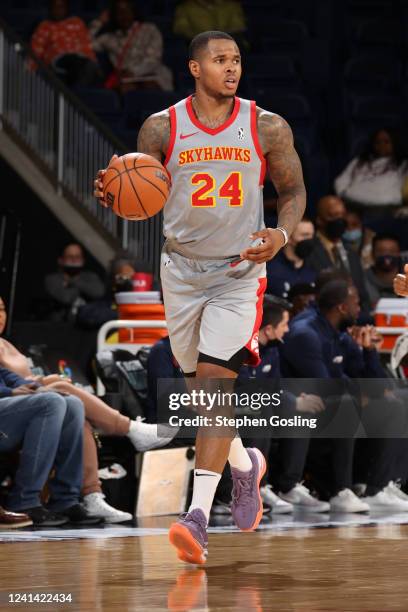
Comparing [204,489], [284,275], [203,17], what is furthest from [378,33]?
[204,489]

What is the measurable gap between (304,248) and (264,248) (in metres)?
4.90

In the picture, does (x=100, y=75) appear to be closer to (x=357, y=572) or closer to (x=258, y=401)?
(x=258, y=401)

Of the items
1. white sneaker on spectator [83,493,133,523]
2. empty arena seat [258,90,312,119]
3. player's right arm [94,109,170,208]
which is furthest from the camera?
empty arena seat [258,90,312,119]

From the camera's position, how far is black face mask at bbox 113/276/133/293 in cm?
1038

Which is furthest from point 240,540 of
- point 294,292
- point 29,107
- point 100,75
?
point 100,75

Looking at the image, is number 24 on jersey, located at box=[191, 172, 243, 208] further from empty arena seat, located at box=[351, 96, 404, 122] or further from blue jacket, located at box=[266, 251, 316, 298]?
empty arena seat, located at box=[351, 96, 404, 122]

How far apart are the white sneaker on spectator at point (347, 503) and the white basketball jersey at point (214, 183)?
3.13 meters

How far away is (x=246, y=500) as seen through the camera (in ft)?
19.3

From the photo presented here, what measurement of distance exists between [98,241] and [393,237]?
2.61m

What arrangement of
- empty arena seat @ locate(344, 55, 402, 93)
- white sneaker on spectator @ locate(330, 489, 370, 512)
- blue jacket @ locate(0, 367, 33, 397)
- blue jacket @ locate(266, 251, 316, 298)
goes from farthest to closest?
empty arena seat @ locate(344, 55, 402, 93), blue jacket @ locate(266, 251, 316, 298), white sneaker on spectator @ locate(330, 489, 370, 512), blue jacket @ locate(0, 367, 33, 397)

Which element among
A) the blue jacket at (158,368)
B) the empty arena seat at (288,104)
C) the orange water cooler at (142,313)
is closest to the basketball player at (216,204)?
the blue jacket at (158,368)

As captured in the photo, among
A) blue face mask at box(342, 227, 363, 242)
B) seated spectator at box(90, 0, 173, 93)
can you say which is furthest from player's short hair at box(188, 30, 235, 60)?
seated spectator at box(90, 0, 173, 93)

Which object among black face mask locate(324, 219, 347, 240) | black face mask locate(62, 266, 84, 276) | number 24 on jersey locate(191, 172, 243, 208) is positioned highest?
number 24 on jersey locate(191, 172, 243, 208)

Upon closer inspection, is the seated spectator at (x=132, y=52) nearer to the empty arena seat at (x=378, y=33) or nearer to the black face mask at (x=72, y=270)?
the empty arena seat at (x=378, y=33)
